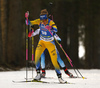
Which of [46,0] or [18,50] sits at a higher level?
[46,0]

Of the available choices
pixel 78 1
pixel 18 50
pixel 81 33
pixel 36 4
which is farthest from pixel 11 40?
pixel 81 33

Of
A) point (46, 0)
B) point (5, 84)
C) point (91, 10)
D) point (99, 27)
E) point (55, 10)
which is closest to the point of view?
point (5, 84)

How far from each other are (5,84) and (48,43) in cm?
168

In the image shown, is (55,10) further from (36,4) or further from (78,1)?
(78,1)

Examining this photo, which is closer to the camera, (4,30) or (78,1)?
(4,30)

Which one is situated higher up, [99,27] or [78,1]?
[78,1]

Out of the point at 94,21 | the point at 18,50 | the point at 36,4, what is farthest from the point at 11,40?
the point at 94,21

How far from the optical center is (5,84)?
9383 mm

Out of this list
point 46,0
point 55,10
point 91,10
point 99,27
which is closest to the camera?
point 55,10

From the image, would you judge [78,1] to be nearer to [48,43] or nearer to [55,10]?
[55,10]

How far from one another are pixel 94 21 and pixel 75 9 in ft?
6.44

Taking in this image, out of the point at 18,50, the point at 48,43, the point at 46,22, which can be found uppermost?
the point at 46,22

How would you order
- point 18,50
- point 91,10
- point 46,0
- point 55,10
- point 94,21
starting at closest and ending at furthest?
point 18,50 → point 55,10 → point 46,0 → point 91,10 → point 94,21

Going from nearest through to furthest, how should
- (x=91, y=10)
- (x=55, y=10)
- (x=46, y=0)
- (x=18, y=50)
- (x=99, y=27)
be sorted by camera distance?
(x=18, y=50)
(x=55, y=10)
(x=46, y=0)
(x=91, y=10)
(x=99, y=27)
